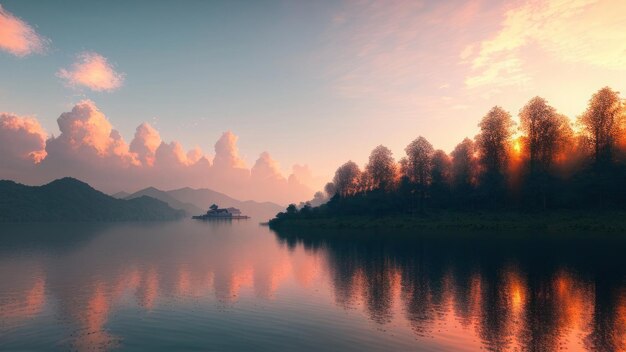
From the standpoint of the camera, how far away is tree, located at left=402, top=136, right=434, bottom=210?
15900 cm

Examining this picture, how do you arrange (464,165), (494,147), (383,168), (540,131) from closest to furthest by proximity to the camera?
(540,131), (494,147), (464,165), (383,168)

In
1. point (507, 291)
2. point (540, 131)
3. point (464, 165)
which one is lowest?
point (507, 291)

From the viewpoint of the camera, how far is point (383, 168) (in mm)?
177750

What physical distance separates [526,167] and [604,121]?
86.8 ft

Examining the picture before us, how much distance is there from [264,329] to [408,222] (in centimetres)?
12215

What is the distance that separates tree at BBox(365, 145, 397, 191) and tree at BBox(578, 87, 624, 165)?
8076 centimetres

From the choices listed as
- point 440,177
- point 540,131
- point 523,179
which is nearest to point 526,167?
point 523,179

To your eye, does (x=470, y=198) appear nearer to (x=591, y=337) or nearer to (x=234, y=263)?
(x=234, y=263)

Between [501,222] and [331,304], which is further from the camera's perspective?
[501,222]

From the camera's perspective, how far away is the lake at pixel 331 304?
96.4 feet

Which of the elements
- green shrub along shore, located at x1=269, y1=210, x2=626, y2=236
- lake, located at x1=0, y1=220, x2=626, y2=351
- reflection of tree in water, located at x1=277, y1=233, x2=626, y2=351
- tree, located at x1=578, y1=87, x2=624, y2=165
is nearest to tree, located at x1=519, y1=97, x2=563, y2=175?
tree, located at x1=578, y1=87, x2=624, y2=165

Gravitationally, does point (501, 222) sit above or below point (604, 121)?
below

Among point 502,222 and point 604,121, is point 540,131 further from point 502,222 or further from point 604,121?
point 502,222

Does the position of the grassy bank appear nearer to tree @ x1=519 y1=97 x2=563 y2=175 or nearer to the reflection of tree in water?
tree @ x1=519 y1=97 x2=563 y2=175
